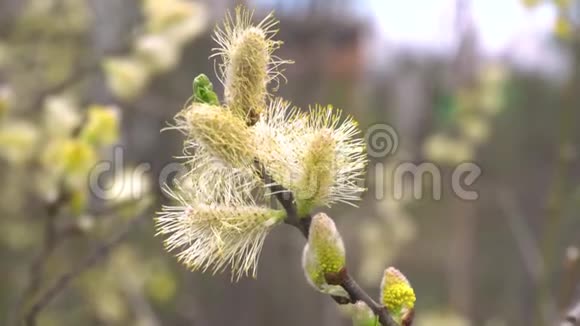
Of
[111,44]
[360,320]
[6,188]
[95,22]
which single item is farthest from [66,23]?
[360,320]

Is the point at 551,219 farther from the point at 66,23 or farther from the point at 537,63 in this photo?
the point at 537,63

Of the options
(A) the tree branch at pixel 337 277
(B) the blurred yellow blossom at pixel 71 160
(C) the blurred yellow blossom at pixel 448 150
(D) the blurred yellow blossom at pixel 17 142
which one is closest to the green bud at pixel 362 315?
(A) the tree branch at pixel 337 277

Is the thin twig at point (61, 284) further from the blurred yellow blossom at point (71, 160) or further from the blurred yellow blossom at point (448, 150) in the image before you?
the blurred yellow blossom at point (448, 150)

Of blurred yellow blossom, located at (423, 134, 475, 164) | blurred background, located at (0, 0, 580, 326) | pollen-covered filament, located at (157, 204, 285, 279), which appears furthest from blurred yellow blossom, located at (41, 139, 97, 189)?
blurred yellow blossom, located at (423, 134, 475, 164)

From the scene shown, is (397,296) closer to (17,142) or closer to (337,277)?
(337,277)

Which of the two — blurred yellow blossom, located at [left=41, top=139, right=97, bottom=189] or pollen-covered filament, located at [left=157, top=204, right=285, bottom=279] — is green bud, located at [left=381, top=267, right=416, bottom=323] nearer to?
pollen-covered filament, located at [left=157, top=204, right=285, bottom=279]

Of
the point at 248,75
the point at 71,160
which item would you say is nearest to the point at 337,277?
the point at 248,75
